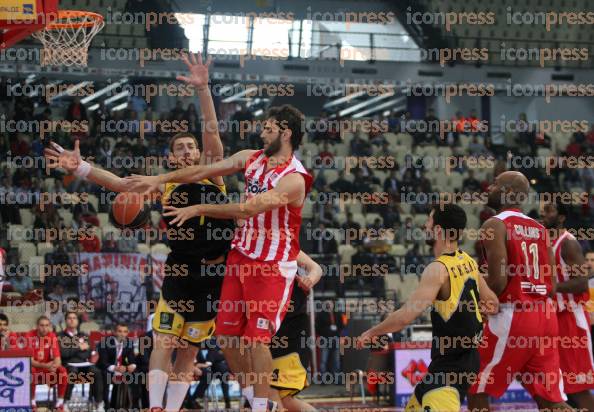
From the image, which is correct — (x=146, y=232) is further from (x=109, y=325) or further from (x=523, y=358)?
(x=523, y=358)

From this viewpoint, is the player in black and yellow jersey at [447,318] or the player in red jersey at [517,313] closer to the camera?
the player in black and yellow jersey at [447,318]

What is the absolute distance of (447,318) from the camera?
6539 millimetres

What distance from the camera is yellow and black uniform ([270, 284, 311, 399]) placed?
749 centimetres

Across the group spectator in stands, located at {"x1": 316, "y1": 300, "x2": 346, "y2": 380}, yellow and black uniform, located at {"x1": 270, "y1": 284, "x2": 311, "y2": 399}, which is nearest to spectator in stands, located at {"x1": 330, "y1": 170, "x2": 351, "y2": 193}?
spectator in stands, located at {"x1": 316, "y1": 300, "x2": 346, "y2": 380}

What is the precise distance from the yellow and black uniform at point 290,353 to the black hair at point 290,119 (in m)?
1.41

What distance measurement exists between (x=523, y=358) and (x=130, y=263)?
10.3m

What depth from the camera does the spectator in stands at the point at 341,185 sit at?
830 inches

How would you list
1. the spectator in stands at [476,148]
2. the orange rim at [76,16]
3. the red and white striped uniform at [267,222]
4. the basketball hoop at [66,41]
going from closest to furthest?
1. the red and white striped uniform at [267,222]
2. the orange rim at [76,16]
3. the basketball hoop at [66,41]
4. the spectator in stands at [476,148]

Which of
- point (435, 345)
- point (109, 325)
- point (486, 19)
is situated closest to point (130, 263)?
point (109, 325)

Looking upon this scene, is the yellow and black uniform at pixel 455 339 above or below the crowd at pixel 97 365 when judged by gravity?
above

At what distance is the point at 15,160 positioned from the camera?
1995cm

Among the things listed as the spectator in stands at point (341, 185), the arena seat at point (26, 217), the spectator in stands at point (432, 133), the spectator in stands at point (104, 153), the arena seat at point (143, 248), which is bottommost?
the arena seat at point (143, 248)

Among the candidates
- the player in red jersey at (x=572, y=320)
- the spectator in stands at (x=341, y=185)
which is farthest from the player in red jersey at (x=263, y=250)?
the spectator in stands at (x=341, y=185)

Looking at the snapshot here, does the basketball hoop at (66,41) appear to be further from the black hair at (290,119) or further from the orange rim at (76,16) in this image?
the black hair at (290,119)
